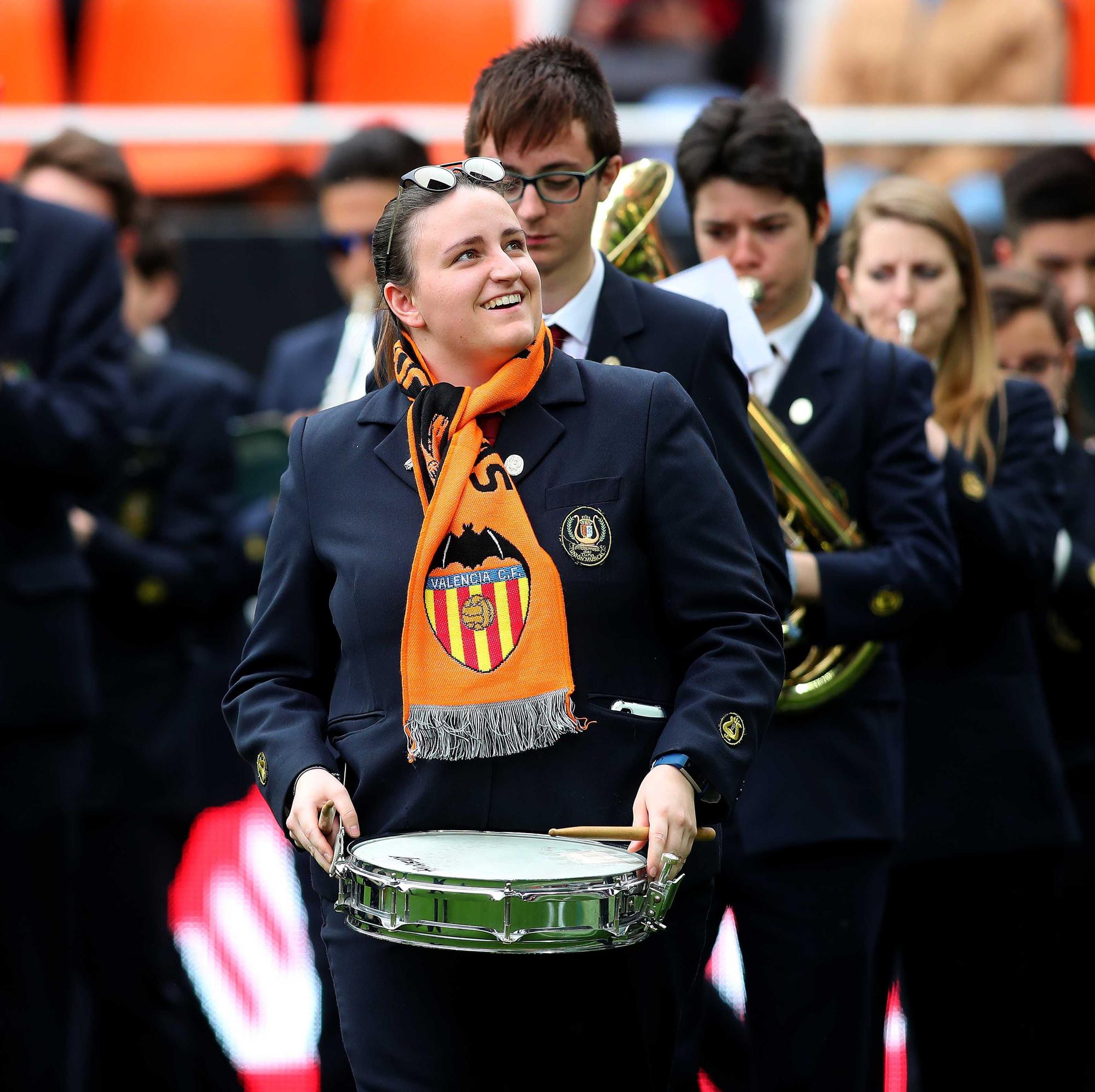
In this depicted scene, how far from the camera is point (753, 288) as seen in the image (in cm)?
414

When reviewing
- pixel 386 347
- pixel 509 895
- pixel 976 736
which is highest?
pixel 386 347

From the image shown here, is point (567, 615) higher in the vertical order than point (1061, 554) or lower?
higher

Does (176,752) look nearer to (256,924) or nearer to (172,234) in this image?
(256,924)

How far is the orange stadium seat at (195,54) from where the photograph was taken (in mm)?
8734

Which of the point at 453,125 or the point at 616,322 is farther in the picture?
the point at 453,125

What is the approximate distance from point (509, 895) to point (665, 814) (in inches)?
10.3

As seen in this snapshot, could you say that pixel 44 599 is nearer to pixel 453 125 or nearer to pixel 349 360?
pixel 349 360

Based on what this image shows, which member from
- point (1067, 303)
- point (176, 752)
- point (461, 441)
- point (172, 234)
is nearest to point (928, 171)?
point (1067, 303)

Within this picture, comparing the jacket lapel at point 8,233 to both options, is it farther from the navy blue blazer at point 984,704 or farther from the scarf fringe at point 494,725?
the scarf fringe at point 494,725

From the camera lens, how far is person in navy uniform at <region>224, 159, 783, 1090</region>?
296cm

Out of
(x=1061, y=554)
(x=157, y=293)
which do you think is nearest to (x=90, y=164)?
(x=157, y=293)

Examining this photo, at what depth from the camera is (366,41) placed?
8.86 metres

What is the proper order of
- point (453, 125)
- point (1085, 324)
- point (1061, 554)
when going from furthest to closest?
point (453, 125), point (1085, 324), point (1061, 554)

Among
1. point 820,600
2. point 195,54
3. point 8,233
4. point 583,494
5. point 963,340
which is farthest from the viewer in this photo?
point 195,54
